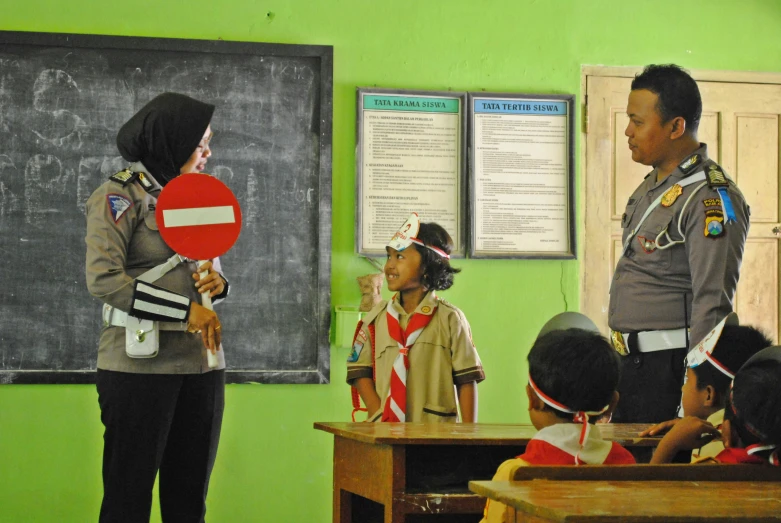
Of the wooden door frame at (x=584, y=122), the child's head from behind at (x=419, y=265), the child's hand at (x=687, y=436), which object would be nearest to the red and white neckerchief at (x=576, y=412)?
the child's hand at (x=687, y=436)

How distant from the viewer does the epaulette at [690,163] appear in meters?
2.80

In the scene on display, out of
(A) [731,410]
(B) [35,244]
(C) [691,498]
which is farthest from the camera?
(B) [35,244]

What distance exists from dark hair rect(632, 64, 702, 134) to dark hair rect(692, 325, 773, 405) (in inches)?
34.8

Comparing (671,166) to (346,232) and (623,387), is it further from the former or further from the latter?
(346,232)

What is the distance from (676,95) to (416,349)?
1169 mm

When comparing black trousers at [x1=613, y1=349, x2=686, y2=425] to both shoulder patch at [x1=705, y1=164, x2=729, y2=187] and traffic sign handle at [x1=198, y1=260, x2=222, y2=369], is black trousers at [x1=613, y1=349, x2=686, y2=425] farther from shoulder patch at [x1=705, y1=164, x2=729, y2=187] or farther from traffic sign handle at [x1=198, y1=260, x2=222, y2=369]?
traffic sign handle at [x1=198, y1=260, x2=222, y2=369]

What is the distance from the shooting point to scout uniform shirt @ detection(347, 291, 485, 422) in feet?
10.5

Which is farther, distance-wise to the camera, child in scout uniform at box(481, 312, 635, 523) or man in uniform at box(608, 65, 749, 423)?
man in uniform at box(608, 65, 749, 423)

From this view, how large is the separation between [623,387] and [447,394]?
63 cm

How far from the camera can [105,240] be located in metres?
2.47

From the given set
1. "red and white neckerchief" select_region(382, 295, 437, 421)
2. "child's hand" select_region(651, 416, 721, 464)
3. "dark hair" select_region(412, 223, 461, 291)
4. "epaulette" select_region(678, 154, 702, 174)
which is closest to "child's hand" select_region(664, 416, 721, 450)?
"child's hand" select_region(651, 416, 721, 464)

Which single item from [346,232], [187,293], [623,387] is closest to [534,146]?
[346,232]

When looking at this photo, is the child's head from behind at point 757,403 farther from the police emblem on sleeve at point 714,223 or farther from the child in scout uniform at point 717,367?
the police emblem on sleeve at point 714,223

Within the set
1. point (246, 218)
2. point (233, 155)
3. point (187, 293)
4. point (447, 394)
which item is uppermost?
point (233, 155)
